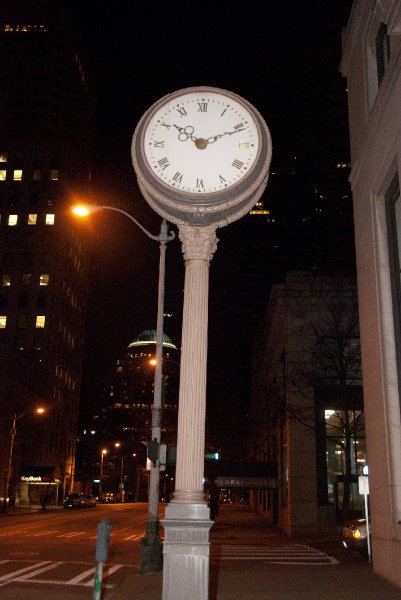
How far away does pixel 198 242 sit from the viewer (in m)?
7.97

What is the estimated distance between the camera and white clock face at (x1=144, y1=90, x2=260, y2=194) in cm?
771

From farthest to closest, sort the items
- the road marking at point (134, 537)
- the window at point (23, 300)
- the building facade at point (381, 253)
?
the window at point (23, 300) < the road marking at point (134, 537) < the building facade at point (381, 253)

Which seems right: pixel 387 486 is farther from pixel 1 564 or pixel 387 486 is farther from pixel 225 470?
pixel 225 470

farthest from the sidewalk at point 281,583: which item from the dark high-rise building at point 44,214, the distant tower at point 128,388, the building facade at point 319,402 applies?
the distant tower at point 128,388

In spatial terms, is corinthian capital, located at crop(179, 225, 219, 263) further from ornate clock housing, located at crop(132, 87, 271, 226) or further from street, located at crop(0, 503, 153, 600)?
street, located at crop(0, 503, 153, 600)

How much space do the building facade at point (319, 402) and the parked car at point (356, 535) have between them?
7.18 meters

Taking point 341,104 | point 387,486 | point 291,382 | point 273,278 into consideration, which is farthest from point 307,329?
point 273,278

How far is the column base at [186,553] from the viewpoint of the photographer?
642cm

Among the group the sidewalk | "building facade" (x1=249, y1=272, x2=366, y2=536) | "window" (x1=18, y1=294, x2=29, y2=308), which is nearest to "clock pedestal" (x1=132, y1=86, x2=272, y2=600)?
the sidewalk

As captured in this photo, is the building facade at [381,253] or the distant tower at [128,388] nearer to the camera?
the building facade at [381,253]

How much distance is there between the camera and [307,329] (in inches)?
1222

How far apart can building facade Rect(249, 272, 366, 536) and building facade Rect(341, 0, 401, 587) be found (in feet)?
38.7

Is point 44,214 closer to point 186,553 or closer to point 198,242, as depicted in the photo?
point 198,242

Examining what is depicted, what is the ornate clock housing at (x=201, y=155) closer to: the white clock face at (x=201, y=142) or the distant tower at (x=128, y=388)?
the white clock face at (x=201, y=142)
